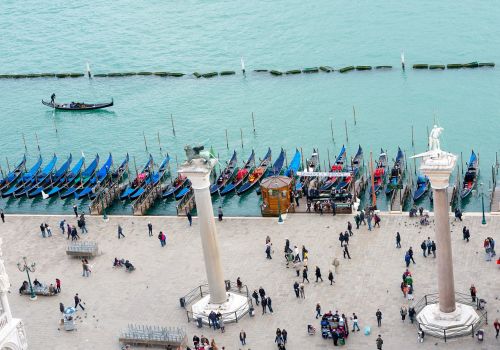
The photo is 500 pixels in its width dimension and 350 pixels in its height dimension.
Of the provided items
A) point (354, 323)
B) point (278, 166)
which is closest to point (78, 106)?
point (278, 166)

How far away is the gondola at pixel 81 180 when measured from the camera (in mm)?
77375

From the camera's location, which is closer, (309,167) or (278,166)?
(309,167)

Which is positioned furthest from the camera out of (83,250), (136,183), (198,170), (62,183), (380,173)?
(62,183)

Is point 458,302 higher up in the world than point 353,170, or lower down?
lower down

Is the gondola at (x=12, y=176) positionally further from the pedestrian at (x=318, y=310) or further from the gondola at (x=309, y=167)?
Answer: the pedestrian at (x=318, y=310)

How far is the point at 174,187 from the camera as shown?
7506 centimetres

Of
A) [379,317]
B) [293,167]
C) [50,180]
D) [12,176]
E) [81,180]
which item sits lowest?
[379,317]

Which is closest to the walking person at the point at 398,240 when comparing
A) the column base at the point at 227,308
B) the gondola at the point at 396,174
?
the column base at the point at 227,308

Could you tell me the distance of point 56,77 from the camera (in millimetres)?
122625

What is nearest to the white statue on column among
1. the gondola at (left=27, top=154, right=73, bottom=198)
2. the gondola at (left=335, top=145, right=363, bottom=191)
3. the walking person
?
the walking person

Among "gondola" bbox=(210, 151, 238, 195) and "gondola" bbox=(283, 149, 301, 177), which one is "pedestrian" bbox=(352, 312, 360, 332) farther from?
"gondola" bbox=(210, 151, 238, 195)

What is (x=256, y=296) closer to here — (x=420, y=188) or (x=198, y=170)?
(x=198, y=170)

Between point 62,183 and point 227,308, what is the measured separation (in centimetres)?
3084

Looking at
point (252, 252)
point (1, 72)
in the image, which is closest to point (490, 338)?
point (252, 252)
